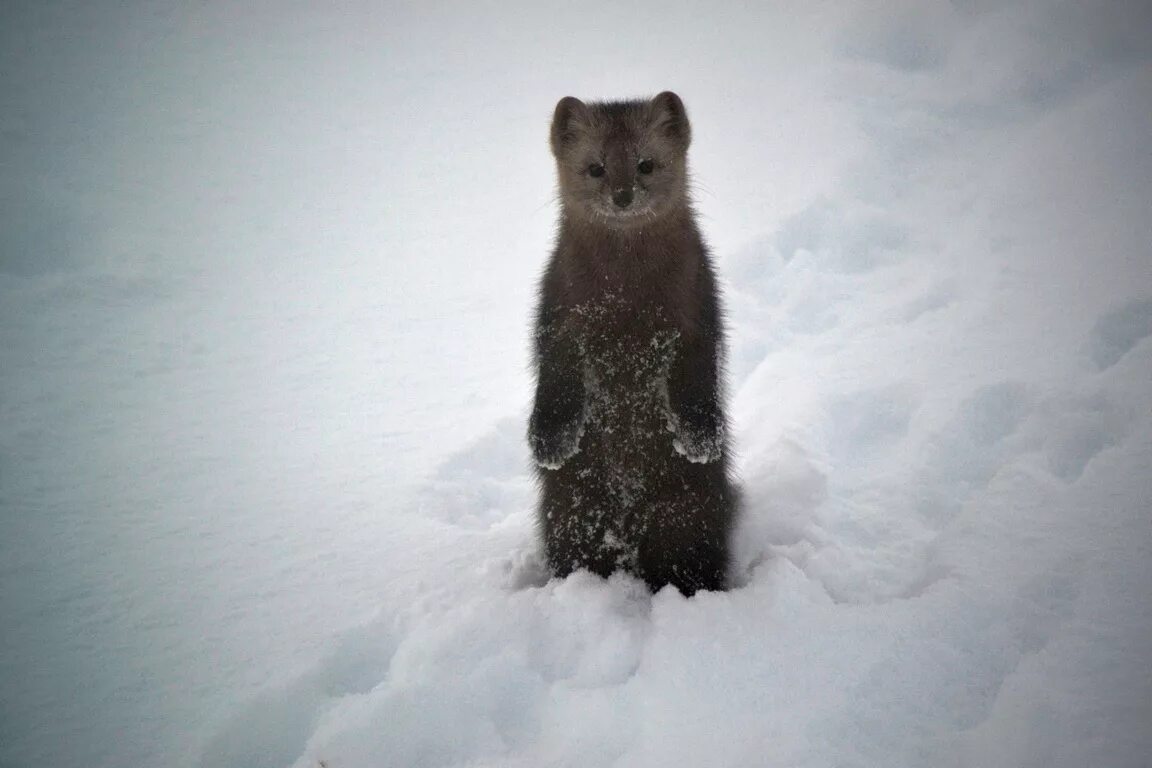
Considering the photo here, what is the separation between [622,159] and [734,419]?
6.69ft

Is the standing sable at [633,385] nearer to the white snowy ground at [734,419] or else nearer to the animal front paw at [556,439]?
the animal front paw at [556,439]

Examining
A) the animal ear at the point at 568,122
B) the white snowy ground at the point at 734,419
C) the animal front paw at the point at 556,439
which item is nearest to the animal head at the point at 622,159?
the animal ear at the point at 568,122

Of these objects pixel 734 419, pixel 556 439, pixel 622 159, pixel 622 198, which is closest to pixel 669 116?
pixel 622 159

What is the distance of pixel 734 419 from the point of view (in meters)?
3.87

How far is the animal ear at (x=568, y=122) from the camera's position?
2574 millimetres

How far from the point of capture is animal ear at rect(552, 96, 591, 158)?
2574 millimetres

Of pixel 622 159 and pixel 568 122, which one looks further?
pixel 568 122

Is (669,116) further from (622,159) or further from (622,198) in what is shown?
(622,198)

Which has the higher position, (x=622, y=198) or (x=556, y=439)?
(x=622, y=198)

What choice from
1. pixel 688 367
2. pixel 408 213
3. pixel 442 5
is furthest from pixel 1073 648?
pixel 442 5

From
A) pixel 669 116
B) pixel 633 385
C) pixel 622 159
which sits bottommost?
pixel 633 385

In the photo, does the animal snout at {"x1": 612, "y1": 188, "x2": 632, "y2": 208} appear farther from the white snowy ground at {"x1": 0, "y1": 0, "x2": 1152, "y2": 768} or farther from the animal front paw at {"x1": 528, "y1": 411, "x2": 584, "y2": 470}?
the animal front paw at {"x1": 528, "y1": 411, "x2": 584, "y2": 470}

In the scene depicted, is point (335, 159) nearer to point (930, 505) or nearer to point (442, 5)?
point (442, 5)

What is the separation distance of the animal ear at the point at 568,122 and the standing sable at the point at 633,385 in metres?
0.11
